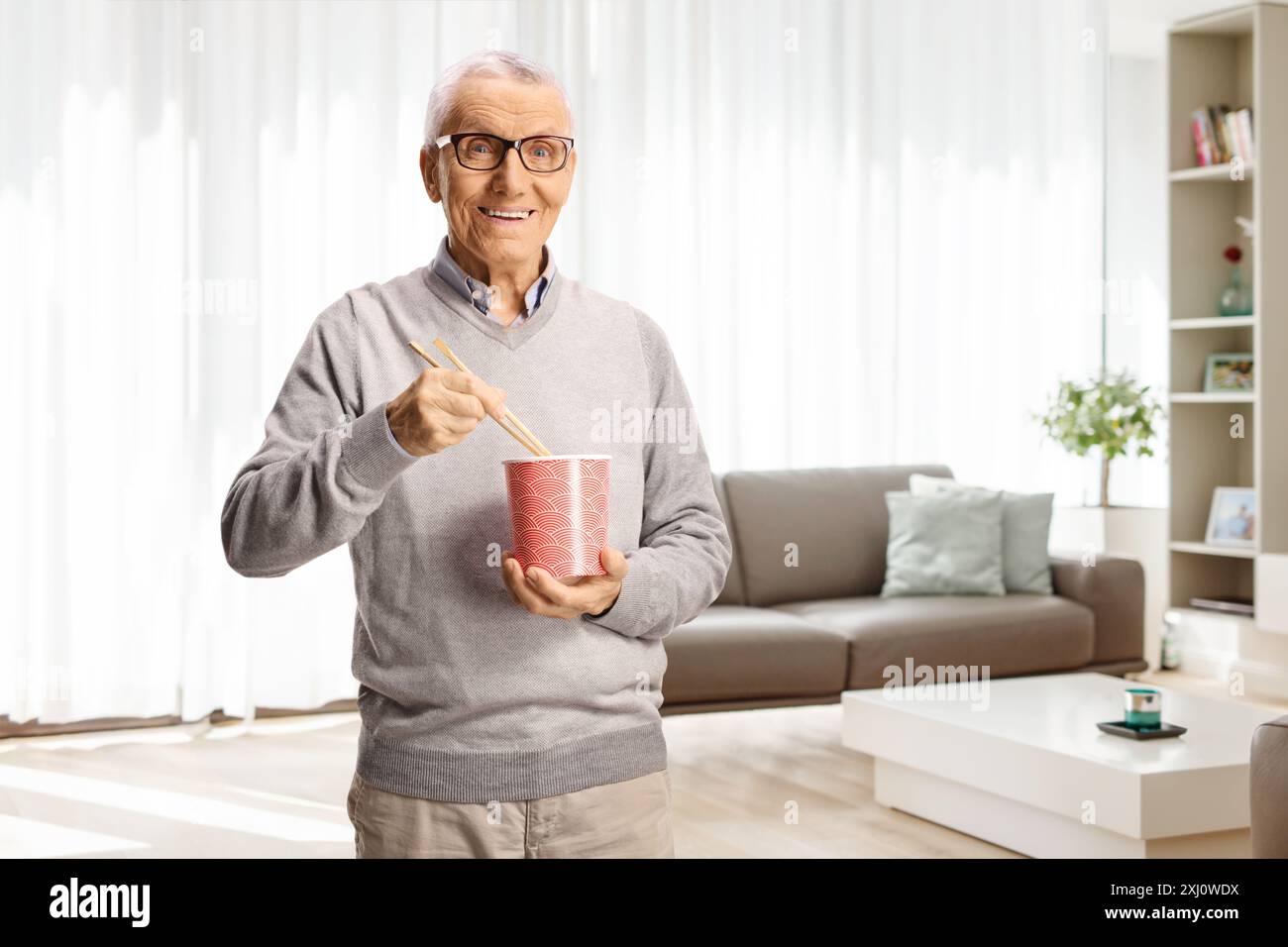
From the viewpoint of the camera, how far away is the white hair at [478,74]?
1.05 meters

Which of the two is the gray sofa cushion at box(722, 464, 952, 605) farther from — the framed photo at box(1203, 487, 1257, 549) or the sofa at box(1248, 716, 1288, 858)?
the sofa at box(1248, 716, 1288, 858)

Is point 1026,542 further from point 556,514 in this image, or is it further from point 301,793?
point 556,514

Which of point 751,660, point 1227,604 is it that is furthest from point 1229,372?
point 751,660

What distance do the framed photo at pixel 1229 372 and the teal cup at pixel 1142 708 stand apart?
2.57 metres

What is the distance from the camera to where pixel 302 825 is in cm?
334

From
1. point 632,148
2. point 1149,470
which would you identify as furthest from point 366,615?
point 1149,470

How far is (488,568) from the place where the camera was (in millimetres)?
1041

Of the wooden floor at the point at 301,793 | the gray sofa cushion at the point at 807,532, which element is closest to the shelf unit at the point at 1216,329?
the gray sofa cushion at the point at 807,532

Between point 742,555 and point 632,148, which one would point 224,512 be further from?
point 632,148

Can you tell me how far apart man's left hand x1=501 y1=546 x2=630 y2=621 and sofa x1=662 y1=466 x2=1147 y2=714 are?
2.50 meters

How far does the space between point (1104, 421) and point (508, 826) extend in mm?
4666

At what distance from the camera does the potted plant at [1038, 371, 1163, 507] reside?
5277mm

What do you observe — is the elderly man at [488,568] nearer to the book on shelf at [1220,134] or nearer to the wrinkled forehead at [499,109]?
the wrinkled forehead at [499,109]
